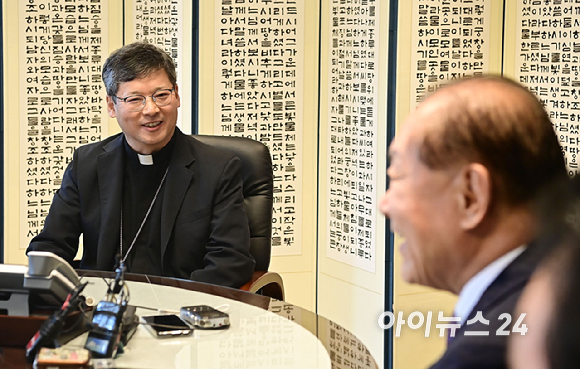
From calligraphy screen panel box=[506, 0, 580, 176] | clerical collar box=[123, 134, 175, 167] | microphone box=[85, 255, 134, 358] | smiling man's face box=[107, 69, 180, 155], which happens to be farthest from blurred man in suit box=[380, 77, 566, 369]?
calligraphy screen panel box=[506, 0, 580, 176]

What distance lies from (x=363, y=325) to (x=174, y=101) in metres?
1.65

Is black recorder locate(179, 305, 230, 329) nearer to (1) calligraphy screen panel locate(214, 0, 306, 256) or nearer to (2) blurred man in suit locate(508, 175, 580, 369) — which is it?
(2) blurred man in suit locate(508, 175, 580, 369)

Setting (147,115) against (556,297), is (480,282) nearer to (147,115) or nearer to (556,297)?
(556,297)

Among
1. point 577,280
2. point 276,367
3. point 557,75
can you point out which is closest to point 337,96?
point 557,75

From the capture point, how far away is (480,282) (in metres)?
0.73

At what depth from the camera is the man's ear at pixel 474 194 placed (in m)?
0.71

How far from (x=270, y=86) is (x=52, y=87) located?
1.11 m

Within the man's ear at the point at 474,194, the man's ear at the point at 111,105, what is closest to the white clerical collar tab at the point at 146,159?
the man's ear at the point at 111,105

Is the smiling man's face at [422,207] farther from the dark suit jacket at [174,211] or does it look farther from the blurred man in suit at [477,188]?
the dark suit jacket at [174,211]

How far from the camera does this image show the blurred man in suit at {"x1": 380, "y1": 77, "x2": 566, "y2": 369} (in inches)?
27.3

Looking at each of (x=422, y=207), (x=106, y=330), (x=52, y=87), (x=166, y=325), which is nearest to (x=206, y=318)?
(x=166, y=325)

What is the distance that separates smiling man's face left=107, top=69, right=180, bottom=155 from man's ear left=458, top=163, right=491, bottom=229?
6.43ft

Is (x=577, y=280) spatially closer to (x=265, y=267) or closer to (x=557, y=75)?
(x=265, y=267)

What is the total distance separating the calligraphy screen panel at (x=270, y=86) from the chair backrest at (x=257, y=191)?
107 centimetres
